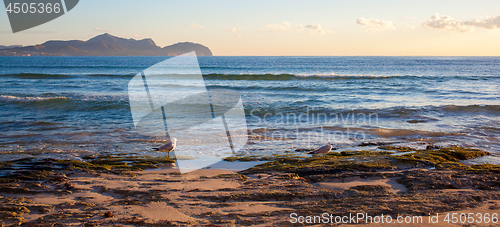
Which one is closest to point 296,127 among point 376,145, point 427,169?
point 376,145

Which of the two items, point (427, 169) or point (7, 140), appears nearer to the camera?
point (427, 169)

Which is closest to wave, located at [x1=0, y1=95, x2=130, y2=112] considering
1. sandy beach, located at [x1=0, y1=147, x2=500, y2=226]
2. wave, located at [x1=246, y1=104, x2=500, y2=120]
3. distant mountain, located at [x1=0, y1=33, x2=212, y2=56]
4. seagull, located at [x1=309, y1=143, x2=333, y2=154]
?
wave, located at [x1=246, y1=104, x2=500, y2=120]

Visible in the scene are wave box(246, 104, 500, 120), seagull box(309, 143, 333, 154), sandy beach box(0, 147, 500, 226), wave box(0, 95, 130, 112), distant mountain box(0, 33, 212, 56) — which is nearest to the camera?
sandy beach box(0, 147, 500, 226)

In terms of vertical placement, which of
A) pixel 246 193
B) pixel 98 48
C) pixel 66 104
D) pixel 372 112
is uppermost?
pixel 98 48

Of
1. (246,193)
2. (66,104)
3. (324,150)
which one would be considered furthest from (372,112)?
(66,104)

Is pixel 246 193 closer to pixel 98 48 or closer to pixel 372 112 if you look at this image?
pixel 372 112

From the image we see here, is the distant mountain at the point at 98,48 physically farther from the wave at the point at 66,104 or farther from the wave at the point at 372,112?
the wave at the point at 372,112

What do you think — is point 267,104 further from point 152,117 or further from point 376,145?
point 376,145

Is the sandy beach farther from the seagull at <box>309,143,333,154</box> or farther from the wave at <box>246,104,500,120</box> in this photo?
the wave at <box>246,104,500,120</box>

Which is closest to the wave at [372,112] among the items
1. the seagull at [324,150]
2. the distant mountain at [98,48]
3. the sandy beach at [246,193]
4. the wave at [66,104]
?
the seagull at [324,150]

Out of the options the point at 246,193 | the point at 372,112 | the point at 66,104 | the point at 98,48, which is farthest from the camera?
the point at 98,48

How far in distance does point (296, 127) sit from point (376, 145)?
2925 mm

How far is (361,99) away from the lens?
1603 cm

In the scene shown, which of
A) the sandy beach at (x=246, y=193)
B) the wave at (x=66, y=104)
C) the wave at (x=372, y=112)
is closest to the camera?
the sandy beach at (x=246, y=193)
